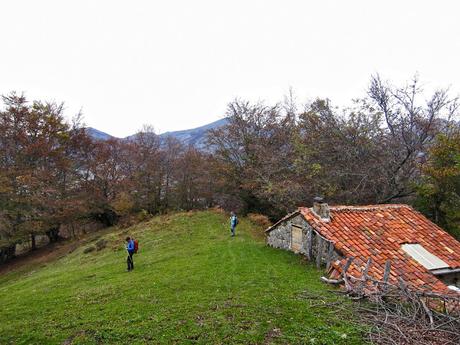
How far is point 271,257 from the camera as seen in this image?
1775 centimetres

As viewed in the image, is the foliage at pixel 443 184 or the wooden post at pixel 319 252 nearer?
the wooden post at pixel 319 252

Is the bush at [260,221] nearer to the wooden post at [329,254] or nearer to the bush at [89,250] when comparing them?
the bush at [89,250]

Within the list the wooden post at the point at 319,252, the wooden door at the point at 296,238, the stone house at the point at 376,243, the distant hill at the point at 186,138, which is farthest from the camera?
the distant hill at the point at 186,138

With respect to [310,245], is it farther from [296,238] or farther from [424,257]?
[424,257]

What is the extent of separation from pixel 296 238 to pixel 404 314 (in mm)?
8516

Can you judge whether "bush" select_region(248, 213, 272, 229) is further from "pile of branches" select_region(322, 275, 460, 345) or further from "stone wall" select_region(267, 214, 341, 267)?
"pile of branches" select_region(322, 275, 460, 345)

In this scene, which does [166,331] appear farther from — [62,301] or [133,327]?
[62,301]

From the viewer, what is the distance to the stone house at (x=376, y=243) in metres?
13.7

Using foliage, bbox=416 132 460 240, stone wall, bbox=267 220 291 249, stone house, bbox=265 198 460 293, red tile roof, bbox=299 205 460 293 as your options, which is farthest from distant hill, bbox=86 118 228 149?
red tile roof, bbox=299 205 460 293

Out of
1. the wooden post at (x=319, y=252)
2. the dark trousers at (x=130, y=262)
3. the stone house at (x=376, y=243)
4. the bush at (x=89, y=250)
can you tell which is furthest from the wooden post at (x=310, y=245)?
the bush at (x=89, y=250)

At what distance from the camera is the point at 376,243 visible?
1570cm

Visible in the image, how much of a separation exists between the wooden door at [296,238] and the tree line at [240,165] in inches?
347

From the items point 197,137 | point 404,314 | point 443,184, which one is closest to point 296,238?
point 404,314

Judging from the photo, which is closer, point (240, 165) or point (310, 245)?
point (310, 245)
